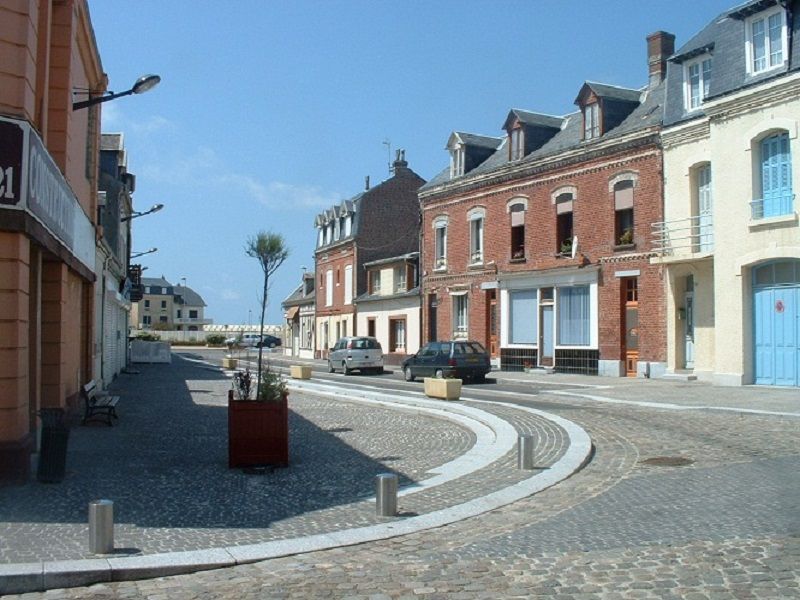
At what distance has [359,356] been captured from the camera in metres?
36.0

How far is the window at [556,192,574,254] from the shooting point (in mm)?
30703

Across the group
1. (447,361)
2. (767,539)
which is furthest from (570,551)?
(447,361)

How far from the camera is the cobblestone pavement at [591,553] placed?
591 cm

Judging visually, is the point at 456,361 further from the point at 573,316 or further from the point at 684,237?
the point at 684,237

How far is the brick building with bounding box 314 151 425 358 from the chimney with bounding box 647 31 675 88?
2182 centimetres

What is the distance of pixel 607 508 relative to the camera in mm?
8438

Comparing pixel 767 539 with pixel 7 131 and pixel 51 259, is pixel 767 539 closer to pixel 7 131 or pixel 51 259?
pixel 7 131

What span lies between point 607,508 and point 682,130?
19635 mm

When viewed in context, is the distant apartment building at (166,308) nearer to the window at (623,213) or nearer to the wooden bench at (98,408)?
the window at (623,213)

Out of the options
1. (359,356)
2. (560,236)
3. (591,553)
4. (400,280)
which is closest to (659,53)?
(560,236)

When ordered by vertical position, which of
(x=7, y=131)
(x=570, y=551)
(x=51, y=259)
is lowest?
(x=570, y=551)

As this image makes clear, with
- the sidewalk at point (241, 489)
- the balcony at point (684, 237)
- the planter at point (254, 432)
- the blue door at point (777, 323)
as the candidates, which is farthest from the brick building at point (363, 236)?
the planter at point (254, 432)

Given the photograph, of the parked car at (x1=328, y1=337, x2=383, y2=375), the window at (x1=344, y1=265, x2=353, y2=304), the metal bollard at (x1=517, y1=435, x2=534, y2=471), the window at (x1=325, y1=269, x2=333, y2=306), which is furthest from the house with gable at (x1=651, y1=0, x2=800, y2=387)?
the window at (x1=325, y1=269, x2=333, y2=306)

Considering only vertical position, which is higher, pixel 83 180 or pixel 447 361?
pixel 83 180
